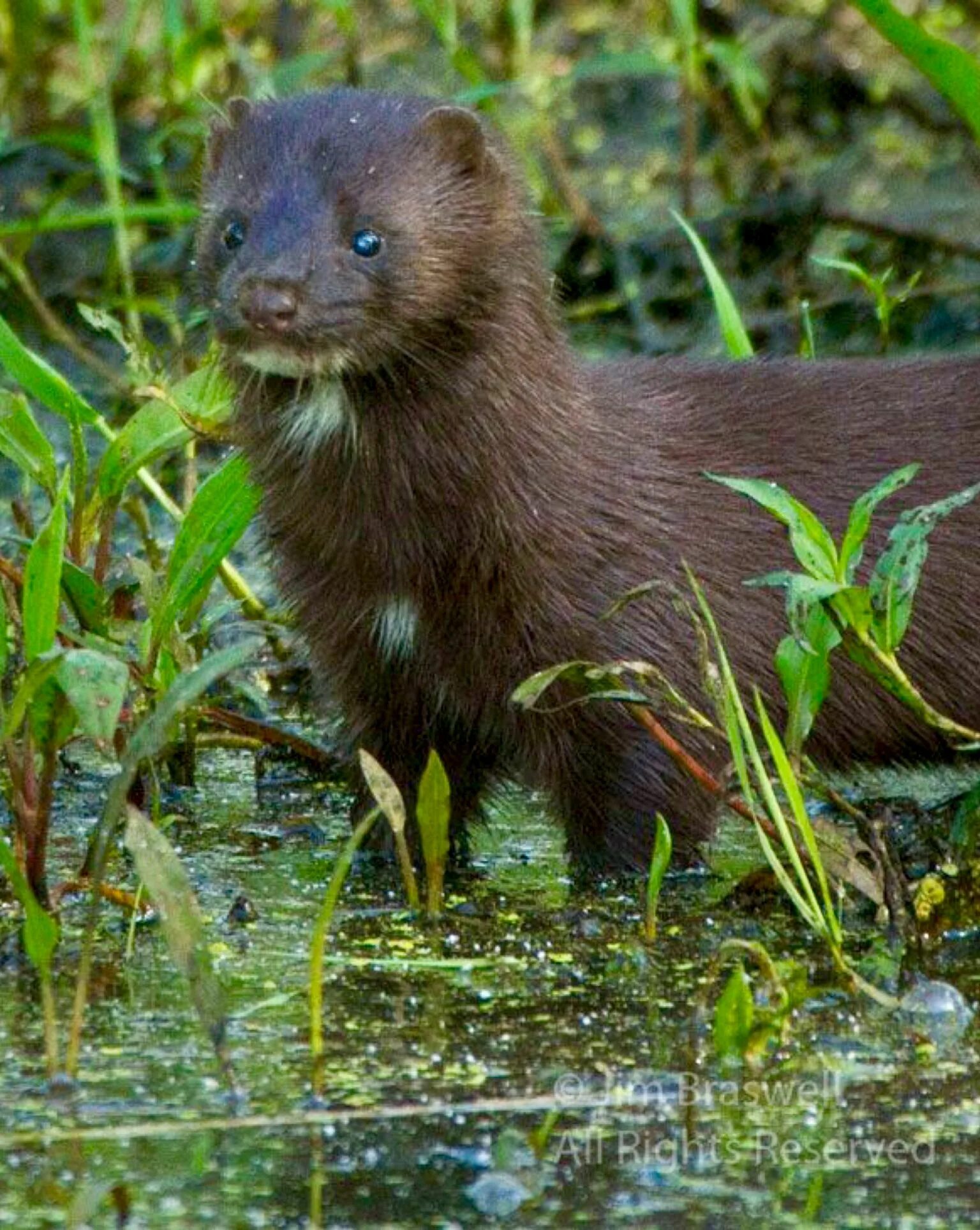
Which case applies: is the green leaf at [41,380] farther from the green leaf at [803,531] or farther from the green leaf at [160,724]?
the green leaf at [803,531]

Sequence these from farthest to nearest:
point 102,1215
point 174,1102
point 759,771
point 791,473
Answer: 1. point 791,473
2. point 759,771
3. point 174,1102
4. point 102,1215

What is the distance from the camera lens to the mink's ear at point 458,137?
3.98 meters

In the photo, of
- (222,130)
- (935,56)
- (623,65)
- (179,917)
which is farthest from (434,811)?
(623,65)

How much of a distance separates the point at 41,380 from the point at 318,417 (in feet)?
2.06


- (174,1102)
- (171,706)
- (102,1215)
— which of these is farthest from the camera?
(171,706)

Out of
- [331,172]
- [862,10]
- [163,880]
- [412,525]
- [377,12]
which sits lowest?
[163,880]

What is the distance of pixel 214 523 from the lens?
416 centimetres

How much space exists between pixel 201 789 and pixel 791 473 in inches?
47.4

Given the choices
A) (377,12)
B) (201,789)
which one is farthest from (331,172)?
(377,12)

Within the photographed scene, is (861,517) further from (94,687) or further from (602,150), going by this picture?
(602,150)

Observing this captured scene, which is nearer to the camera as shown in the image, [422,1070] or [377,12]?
[422,1070]

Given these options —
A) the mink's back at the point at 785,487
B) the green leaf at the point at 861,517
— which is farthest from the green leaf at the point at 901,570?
the mink's back at the point at 785,487

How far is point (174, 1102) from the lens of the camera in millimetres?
2986

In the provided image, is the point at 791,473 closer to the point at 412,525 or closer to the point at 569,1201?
the point at 412,525
